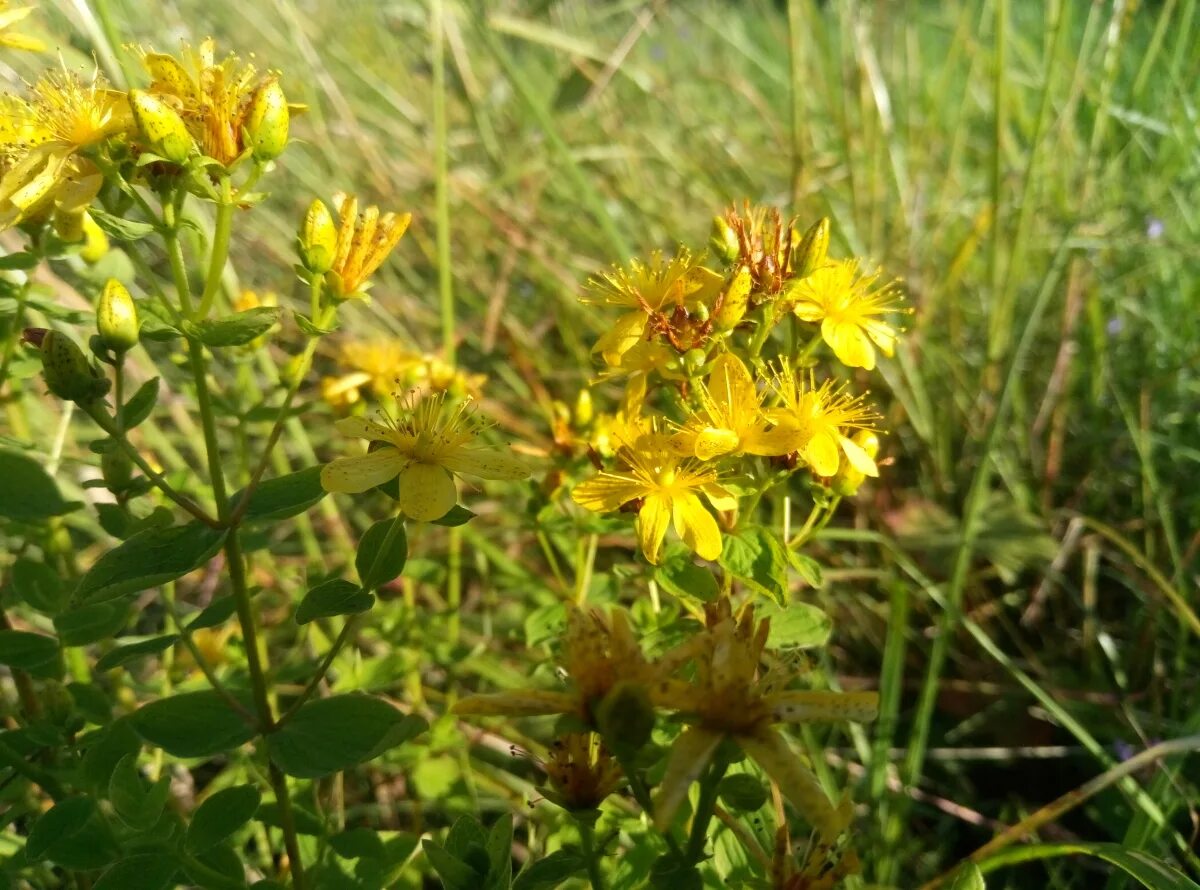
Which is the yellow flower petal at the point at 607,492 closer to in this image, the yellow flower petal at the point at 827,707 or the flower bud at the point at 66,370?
the yellow flower petal at the point at 827,707

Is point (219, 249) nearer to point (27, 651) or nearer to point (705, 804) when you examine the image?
point (27, 651)

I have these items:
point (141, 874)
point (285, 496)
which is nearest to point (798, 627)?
point (285, 496)

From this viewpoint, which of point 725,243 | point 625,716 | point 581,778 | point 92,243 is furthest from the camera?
point 92,243

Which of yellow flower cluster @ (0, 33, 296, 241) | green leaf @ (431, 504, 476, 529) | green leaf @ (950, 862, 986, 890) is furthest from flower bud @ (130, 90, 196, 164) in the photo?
green leaf @ (950, 862, 986, 890)

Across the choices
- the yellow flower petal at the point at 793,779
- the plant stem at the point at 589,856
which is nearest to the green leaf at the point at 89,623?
the plant stem at the point at 589,856

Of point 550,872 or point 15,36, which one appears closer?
point 550,872

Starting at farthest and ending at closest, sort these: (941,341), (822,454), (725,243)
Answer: (941,341) < (725,243) < (822,454)
